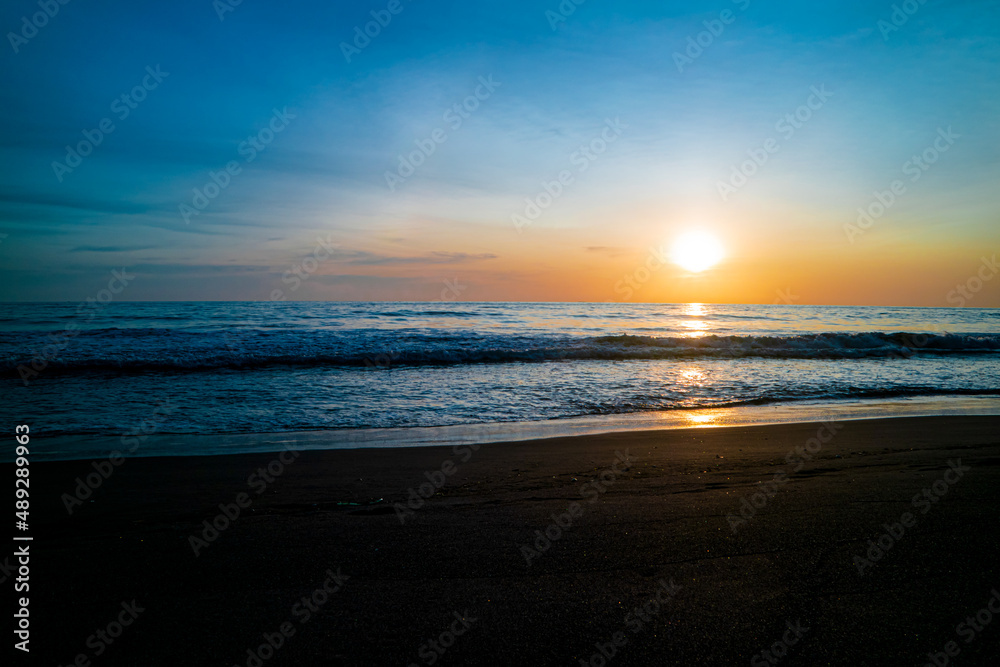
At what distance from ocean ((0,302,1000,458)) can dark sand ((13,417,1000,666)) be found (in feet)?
9.21

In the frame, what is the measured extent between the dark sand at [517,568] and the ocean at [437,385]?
9.21ft

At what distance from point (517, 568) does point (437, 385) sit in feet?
31.5

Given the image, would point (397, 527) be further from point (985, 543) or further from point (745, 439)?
point (745, 439)

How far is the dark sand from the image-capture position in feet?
7.79

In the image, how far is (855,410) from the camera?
9.64 m

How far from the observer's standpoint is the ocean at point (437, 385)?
8.05 meters

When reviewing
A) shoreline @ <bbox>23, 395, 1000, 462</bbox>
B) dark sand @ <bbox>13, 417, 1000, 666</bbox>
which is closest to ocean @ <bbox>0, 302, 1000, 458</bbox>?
shoreline @ <bbox>23, 395, 1000, 462</bbox>

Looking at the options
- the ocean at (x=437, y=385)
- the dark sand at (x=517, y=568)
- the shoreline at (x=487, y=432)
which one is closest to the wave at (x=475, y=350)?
the ocean at (x=437, y=385)

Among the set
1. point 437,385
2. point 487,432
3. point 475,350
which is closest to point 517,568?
point 487,432

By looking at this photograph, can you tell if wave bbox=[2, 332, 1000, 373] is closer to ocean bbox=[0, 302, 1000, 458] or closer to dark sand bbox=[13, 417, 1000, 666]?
ocean bbox=[0, 302, 1000, 458]

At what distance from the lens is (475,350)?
811 inches

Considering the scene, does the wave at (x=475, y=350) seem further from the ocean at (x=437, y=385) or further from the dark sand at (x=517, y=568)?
the dark sand at (x=517, y=568)

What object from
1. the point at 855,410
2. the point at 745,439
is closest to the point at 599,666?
the point at 745,439

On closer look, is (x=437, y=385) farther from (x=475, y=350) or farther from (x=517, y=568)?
(x=517, y=568)
